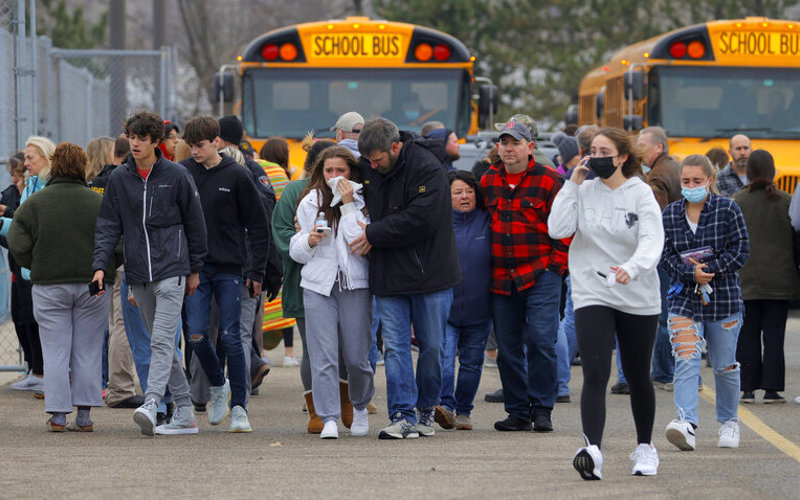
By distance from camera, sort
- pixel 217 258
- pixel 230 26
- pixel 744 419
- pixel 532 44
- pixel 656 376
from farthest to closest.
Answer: pixel 230 26, pixel 532 44, pixel 656 376, pixel 744 419, pixel 217 258

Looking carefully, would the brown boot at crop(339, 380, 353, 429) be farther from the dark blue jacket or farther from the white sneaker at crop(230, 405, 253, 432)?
the dark blue jacket

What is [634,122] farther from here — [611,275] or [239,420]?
[611,275]

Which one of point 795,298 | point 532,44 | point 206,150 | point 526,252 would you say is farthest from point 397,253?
point 532,44

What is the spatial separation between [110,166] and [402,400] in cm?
280

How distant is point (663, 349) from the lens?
11062 millimetres

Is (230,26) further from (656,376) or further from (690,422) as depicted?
(690,422)

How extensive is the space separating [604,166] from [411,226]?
4.52 ft

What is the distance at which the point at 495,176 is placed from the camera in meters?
8.72

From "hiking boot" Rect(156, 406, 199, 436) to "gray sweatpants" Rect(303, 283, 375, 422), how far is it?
30.0 inches

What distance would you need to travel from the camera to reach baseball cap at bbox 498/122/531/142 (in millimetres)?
8492

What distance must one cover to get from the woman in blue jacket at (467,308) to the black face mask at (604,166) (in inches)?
66.7

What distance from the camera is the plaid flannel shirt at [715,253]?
8.33 metres

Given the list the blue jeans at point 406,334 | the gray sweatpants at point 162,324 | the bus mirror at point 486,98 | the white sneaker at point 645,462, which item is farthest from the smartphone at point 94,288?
the bus mirror at point 486,98

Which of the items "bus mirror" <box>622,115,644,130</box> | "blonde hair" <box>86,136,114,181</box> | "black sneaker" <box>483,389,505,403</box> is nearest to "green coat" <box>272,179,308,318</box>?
"blonde hair" <box>86,136,114,181</box>
